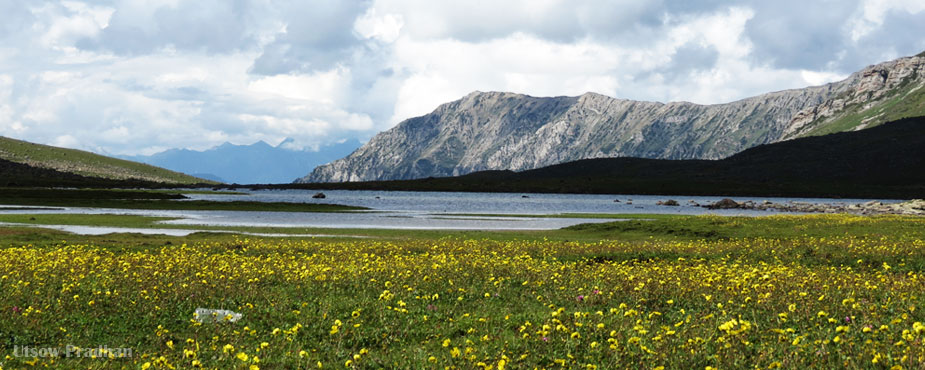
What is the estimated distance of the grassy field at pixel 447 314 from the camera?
1275cm

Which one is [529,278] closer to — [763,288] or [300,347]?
[763,288]

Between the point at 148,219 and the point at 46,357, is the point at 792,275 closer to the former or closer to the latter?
the point at 46,357

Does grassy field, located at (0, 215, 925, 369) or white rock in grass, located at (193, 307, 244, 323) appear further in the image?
white rock in grass, located at (193, 307, 244, 323)

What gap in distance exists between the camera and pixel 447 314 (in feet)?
57.7

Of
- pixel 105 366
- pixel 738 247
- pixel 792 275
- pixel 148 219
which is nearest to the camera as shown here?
pixel 105 366

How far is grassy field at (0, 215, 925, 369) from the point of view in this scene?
12750mm

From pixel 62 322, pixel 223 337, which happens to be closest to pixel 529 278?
pixel 223 337

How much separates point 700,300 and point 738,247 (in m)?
22.4

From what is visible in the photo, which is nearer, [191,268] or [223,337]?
[223,337]

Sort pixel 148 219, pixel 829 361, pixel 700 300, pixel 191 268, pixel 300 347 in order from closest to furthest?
pixel 829 361, pixel 300 347, pixel 700 300, pixel 191 268, pixel 148 219

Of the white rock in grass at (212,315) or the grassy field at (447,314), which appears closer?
the grassy field at (447,314)

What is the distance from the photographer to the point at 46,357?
13.3 m

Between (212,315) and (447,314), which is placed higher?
(212,315)

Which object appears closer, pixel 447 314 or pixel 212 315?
pixel 212 315
